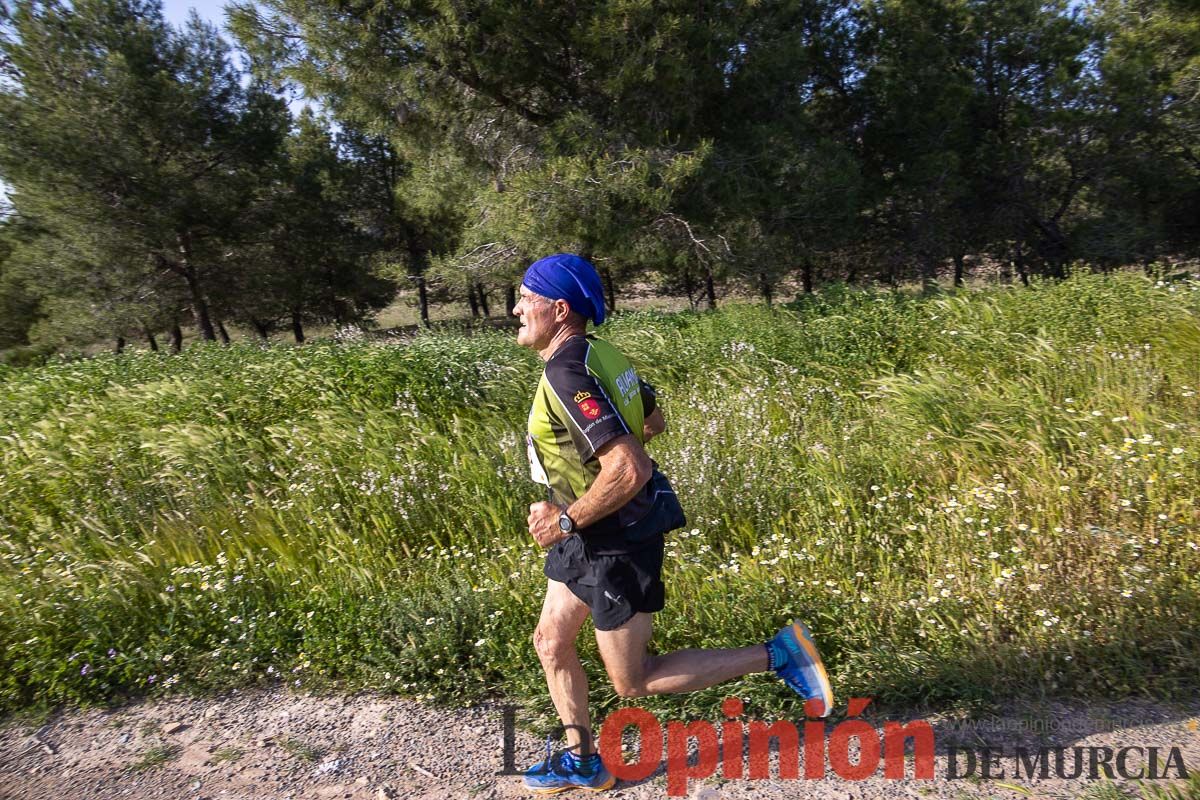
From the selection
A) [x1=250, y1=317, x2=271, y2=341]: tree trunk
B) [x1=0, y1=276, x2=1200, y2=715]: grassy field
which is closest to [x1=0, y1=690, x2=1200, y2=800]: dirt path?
[x1=0, y1=276, x2=1200, y2=715]: grassy field

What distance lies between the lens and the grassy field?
3164mm

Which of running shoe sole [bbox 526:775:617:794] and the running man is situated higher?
the running man

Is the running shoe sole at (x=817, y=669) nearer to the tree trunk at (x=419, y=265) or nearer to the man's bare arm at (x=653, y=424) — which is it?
the man's bare arm at (x=653, y=424)

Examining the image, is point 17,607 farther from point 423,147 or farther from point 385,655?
point 423,147

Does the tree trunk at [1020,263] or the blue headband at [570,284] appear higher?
the tree trunk at [1020,263]

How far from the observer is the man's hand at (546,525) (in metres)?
2.32

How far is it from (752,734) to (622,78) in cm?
1146

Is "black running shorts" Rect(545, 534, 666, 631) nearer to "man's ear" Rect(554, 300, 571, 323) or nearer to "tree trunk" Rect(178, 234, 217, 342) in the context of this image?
"man's ear" Rect(554, 300, 571, 323)

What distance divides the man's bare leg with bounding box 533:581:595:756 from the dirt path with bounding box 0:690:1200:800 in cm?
25

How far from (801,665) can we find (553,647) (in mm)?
843

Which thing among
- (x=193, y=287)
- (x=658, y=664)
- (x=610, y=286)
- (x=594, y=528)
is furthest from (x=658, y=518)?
(x=193, y=287)

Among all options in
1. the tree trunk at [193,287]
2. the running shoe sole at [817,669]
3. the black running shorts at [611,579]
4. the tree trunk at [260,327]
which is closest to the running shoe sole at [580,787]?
the black running shorts at [611,579]

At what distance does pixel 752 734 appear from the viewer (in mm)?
2807

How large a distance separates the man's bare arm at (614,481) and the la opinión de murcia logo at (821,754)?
106cm
